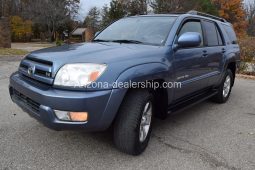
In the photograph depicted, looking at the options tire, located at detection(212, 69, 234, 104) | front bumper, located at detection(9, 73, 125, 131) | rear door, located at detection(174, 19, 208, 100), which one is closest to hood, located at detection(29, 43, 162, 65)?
front bumper, located at detection(9, 73, 125, 131)

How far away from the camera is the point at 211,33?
5.35m

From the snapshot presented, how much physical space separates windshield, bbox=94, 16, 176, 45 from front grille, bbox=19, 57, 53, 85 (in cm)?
127

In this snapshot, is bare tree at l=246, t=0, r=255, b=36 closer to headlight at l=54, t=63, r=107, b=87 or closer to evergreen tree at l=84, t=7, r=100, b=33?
evergreen tree at l=84, t=7, r=100, b=33

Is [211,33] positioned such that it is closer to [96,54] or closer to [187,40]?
[187,40]

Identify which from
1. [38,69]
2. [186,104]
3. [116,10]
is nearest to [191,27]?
[186,104]

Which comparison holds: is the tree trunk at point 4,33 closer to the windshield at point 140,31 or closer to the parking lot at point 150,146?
the parking lot at point 150,146

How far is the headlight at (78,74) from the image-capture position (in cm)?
295

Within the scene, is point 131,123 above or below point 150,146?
above

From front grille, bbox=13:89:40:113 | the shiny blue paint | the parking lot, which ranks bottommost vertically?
the parking lot

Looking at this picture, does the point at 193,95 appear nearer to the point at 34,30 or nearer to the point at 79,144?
the point at 79,144

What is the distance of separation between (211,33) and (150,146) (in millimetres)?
2622

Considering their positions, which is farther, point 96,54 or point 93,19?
point 93,19

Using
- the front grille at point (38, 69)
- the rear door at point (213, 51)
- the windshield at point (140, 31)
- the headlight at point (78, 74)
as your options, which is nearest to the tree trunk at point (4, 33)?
the windshield at point (140, 31)

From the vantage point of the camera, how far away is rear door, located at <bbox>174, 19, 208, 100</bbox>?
4.00 m
